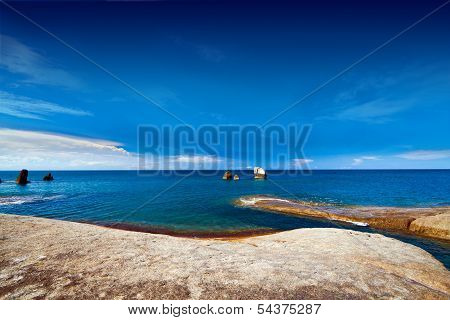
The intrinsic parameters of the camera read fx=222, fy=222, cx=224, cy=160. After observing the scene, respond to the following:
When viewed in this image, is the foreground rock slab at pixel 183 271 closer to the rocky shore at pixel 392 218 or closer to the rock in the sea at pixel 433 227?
the rock in the sea at pixel 433 227

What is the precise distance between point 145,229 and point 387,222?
32.1m

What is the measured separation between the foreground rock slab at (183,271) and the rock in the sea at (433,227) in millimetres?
16102

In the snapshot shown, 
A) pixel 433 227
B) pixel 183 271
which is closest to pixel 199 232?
pixel 183 271

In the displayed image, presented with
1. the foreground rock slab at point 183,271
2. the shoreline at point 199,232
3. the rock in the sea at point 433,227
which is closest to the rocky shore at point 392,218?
the rock in the sea at point 433,227

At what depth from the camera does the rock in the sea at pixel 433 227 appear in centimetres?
2506

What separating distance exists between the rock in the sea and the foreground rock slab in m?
16.1

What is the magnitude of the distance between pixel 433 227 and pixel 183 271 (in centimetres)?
3151

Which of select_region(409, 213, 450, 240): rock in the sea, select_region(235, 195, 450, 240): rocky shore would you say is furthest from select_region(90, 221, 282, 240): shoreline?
select_region(409, 213, 450, 240): rock in the sea

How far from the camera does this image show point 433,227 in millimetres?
26125

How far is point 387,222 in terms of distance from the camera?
3020 cm

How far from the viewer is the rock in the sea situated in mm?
25062

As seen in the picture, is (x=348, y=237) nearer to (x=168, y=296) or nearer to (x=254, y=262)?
(x=254, y=262)

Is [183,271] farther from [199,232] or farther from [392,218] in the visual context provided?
[392,218]
